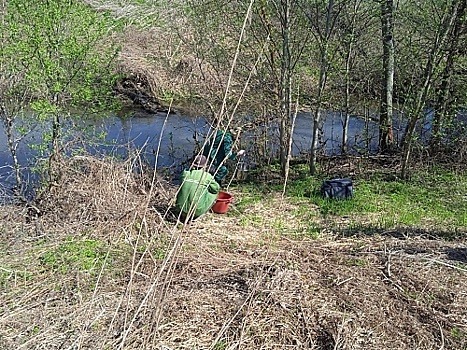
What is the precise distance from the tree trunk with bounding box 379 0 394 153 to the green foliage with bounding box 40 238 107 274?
21.3 ft

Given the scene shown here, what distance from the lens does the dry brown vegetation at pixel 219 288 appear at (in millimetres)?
3650

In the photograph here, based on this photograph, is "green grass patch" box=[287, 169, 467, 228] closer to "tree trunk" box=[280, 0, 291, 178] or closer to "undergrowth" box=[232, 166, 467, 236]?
"undergrowth" box=[232, 166, 467, 236]

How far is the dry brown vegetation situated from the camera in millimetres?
3650

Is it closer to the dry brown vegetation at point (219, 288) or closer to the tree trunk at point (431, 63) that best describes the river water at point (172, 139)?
Answer: the tree trunk at point (431, 63)

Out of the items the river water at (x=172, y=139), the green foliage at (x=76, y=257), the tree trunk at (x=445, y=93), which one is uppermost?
the tree trunk at (x=445, y=93)

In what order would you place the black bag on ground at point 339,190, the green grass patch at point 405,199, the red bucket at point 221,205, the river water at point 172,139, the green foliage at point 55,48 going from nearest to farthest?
the green foliage at point 55,48 < the green grass patch at point 405,199 < the red bucket at point 221,205 < the black bag on ground at point 339,190 < the river water at point 172,139

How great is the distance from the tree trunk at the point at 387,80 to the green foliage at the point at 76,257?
650cm

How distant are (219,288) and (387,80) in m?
7.19

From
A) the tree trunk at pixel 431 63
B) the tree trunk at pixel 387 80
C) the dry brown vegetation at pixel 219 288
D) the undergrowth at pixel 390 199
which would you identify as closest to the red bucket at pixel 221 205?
the undergrowth at pixel 390 199

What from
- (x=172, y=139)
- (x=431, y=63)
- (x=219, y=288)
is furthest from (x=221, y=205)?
(x=172, y=139)

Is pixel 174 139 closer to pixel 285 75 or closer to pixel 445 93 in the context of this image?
pixel 285 75

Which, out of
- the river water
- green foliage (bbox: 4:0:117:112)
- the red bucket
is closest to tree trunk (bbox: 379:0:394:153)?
the river water

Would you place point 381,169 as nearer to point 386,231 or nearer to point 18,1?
point 386,231

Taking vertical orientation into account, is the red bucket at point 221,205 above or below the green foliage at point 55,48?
below
